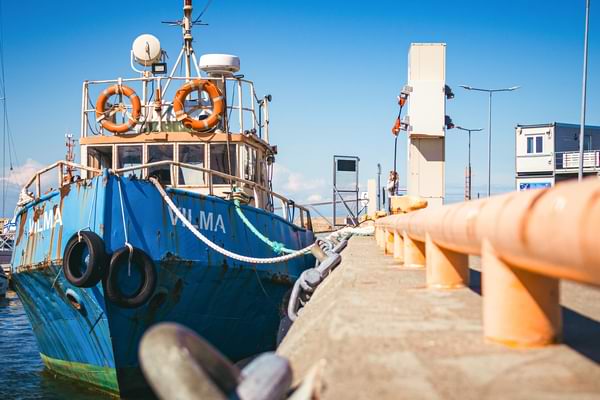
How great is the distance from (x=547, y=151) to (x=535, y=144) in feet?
3.40

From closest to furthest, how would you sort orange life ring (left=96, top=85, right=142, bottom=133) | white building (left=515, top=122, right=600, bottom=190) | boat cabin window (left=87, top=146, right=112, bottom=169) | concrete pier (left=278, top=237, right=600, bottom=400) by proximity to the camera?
1. concrete pier (left=278, top=237, right=600, bottom=400)
2. orange life ring (left=96, top=85, right=142, bottom=133)
3. boat cabin window (left=87, top=146, right=112, bottom=169)
4. white building (left=515, top=122, right=600, bottom=190)

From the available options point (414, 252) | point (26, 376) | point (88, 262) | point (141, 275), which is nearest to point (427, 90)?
point (141, 275)

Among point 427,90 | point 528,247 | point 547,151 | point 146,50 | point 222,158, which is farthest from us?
point 547,151

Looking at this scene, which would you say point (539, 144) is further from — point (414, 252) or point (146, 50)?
point (414, 252)

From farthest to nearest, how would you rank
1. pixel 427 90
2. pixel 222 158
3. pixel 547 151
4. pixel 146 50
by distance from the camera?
pixel 547 151, pixel 146 50, pixel 222 158, pixel 427 90

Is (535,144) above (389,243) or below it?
above

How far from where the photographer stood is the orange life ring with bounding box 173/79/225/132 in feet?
37.4

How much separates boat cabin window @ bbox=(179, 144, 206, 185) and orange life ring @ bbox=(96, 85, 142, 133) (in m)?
1.07

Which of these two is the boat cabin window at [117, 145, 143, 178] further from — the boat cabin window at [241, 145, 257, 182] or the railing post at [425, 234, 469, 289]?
the railing post at [425, 234, 469, 289]

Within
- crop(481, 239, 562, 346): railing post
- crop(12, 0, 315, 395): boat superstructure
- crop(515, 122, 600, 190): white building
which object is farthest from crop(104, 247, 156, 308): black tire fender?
crop(515, 122, 600, 190): white building

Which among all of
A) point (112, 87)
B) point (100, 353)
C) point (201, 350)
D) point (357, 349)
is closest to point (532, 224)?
point (357, 349)

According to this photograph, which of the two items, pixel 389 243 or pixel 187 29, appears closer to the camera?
pixel 389 243

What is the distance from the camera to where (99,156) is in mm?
12344

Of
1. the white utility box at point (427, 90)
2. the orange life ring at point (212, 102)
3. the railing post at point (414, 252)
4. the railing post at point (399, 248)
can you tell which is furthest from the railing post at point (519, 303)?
the orange life ring at point (212, 102)
